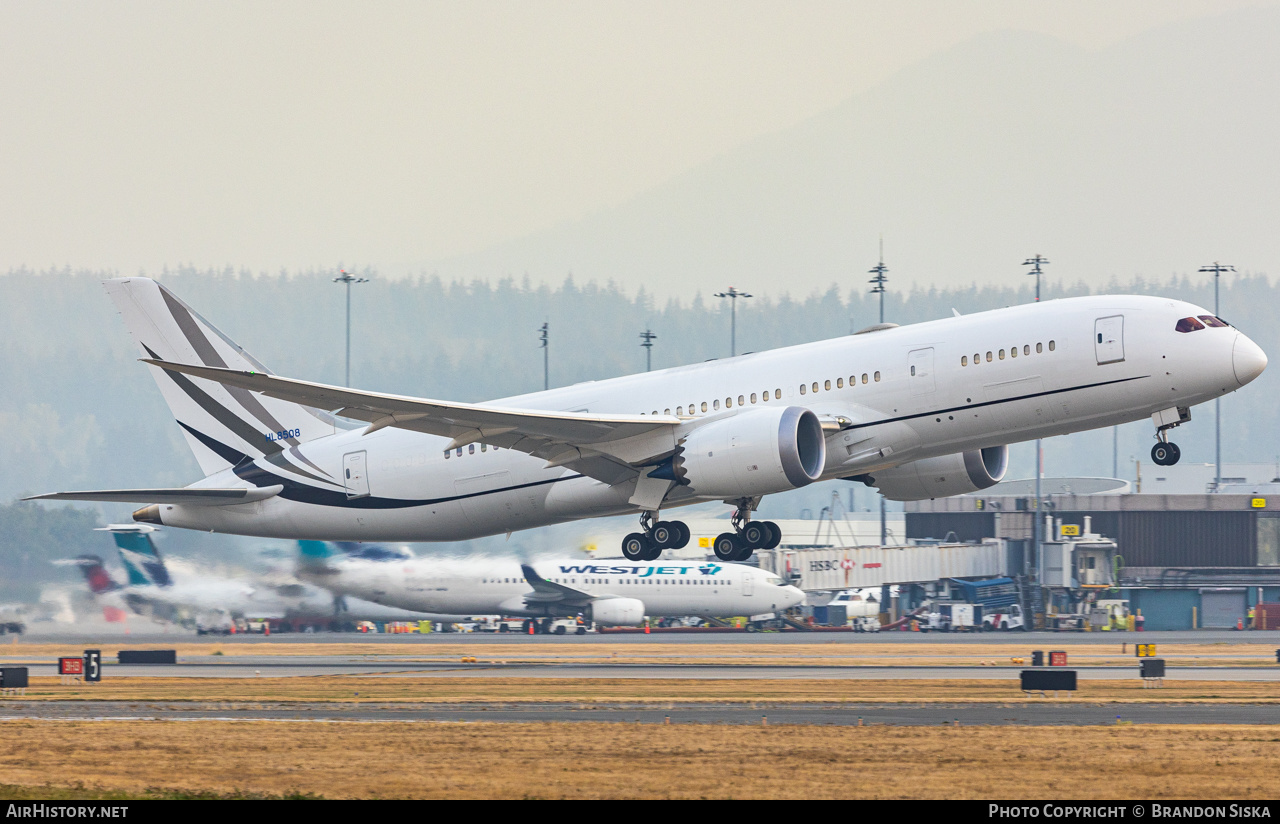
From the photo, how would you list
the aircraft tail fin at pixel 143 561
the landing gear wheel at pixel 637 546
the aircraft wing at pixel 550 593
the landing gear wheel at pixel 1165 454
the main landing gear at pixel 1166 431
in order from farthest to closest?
the aircraft wing at pixel 550 593 → the aircraft tail fin at pixel 143 561 → the landing gear wheel at pixel 637 546 → the landing gear wheel at pixel 1165 454 → the main landing gear at pixel 1166 431

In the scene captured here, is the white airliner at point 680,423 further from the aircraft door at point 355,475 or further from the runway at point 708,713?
the runway at point 708,713

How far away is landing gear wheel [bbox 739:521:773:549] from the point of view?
41278 millimetres

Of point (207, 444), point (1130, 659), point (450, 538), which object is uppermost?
point (207, 444)

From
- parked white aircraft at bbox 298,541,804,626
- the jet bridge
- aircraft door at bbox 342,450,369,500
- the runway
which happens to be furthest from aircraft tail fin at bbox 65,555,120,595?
the jet bridge

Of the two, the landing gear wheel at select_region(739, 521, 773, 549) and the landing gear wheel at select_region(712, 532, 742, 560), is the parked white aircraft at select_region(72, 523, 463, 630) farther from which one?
the landing gear wheel at select_region(739, 521, 773, 549)

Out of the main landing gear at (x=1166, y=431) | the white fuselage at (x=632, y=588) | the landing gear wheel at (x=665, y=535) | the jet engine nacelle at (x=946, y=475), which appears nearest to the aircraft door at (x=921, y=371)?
the jet engine nacelle at (x=946, y=475)

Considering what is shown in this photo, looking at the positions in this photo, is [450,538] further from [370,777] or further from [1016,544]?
[1016,544]

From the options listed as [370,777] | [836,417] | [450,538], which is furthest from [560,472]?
[370,777]

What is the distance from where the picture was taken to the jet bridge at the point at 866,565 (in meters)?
100

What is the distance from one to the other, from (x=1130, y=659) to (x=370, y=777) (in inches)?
1771
